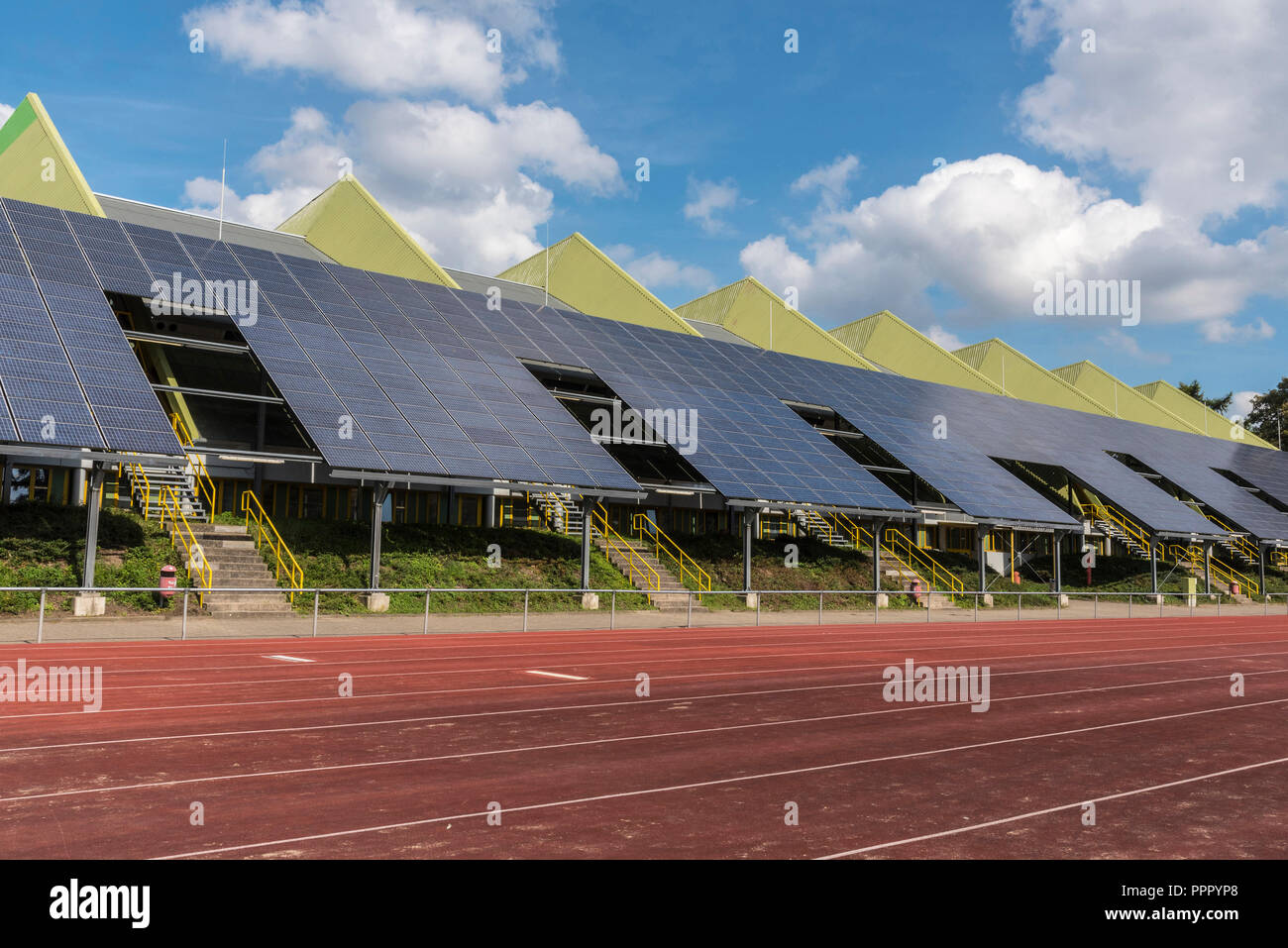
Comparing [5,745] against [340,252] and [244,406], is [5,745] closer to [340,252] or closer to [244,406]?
[244,406]

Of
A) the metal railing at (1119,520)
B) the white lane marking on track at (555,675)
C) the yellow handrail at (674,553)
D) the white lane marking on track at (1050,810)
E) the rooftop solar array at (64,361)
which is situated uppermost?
the rooftop solar array at (64,361)

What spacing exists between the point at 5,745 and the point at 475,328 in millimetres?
28512

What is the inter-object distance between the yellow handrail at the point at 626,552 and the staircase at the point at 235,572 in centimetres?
1099

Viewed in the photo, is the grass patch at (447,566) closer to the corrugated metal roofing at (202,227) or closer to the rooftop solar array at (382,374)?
the rooftop solar array at (382,374)

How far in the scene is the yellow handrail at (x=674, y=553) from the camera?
33.7m

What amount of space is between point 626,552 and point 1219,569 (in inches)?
1519

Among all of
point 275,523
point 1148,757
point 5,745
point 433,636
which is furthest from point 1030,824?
point 275,523

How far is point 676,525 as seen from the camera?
39.3 meters

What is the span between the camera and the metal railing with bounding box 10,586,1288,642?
21.2 m

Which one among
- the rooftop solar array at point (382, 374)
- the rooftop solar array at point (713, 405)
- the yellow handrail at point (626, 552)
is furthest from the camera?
the rooftop solar array at point (713, 405)

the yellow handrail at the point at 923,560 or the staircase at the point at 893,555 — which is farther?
the yellow handrail at the point at 923,560

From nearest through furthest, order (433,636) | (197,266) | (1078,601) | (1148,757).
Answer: (1148,757) < (433,636) < (197,266) < (1078,601)

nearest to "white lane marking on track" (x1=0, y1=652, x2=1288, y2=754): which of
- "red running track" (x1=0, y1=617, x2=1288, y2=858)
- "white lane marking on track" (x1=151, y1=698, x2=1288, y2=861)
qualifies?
"red running track" (x1=0, y1=617, x2=1288, y2=858)

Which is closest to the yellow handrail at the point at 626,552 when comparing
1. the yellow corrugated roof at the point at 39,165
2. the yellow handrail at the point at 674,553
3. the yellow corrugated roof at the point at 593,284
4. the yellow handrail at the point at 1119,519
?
the yellow handrail at the point at 674,553
